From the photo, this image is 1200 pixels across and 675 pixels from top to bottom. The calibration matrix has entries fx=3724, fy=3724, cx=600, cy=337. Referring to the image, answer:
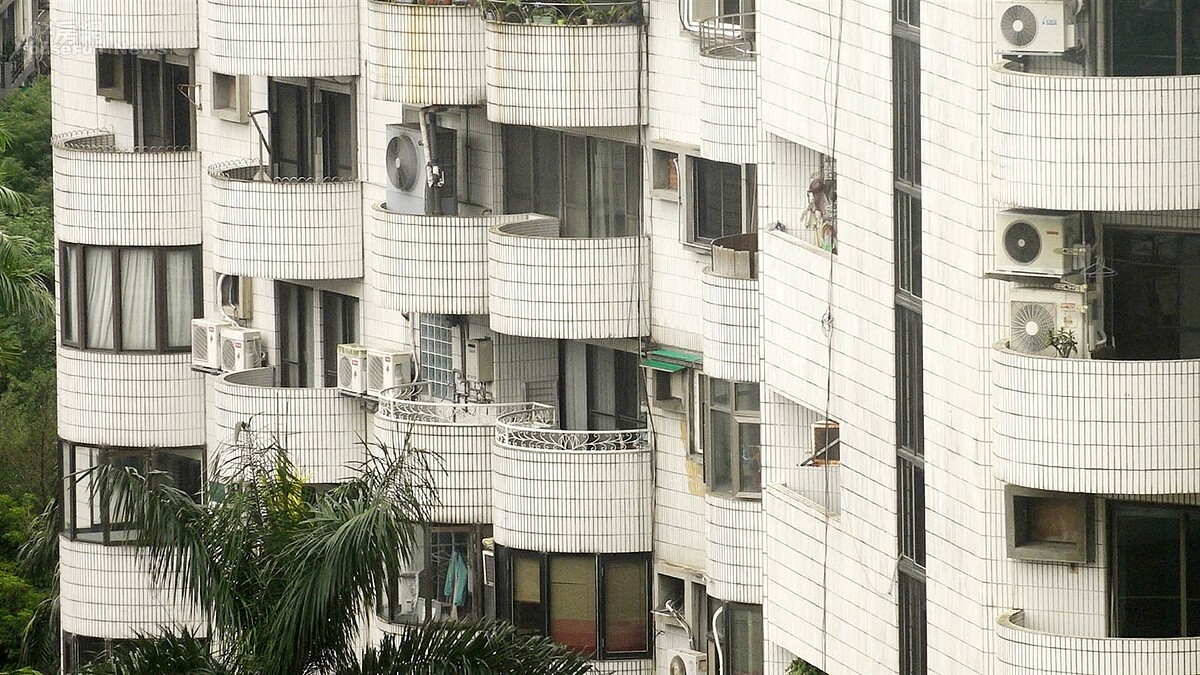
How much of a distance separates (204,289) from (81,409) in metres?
2.20

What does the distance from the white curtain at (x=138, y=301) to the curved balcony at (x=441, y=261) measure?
697 centimetres

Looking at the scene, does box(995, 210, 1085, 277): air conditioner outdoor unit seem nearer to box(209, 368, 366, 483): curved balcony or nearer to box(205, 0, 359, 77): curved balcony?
box(205, 0, 359, 77): curved balcony

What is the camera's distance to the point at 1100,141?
29062 millimetres

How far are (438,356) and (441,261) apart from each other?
213cm

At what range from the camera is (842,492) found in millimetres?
34312

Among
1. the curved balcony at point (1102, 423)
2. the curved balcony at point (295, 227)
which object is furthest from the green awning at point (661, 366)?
the curved balcony at point (1102, 423)

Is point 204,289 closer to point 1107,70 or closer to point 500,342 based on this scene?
point 500,342

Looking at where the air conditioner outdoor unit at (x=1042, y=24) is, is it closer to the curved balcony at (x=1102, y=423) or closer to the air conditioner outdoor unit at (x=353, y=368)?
the curved balcony at (x=1102, y=423)

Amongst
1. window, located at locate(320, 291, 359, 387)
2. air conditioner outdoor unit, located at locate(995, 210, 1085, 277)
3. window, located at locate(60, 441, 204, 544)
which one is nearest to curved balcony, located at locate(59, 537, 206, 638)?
window, located at locate(60, 441, 204, 544)

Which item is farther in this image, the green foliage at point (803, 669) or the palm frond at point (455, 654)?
the green foliage at point (803, 669)

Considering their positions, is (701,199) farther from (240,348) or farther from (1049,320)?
(240,348)

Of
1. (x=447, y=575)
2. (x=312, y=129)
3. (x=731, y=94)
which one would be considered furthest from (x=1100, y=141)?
(x=312, y=129)

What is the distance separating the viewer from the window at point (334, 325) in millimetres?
45312

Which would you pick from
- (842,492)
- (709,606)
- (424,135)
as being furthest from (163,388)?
(842,492)
